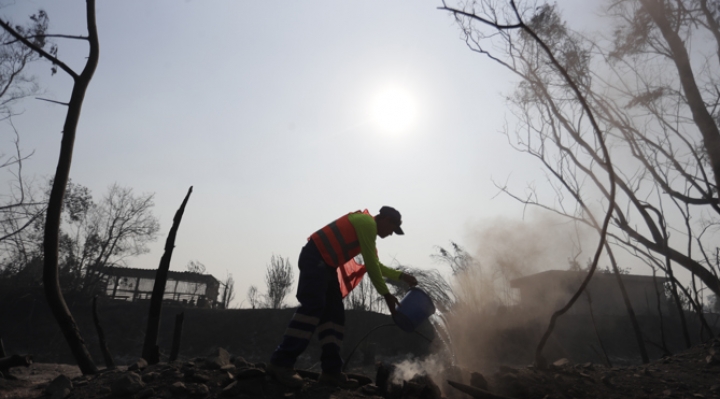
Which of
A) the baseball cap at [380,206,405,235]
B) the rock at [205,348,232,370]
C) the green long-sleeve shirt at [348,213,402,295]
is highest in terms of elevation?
the baseball cap at [380,206,405,235]

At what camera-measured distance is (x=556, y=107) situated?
1040 centimetres

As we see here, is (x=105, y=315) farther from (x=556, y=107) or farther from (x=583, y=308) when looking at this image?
(x=583, y=308)

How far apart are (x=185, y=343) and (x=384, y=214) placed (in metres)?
21.5

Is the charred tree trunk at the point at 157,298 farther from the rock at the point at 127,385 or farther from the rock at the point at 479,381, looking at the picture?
the rock at the point at 479,381

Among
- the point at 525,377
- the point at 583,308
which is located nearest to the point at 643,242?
the point at 525,377

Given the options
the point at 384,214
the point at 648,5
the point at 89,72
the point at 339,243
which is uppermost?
the point at 648,5

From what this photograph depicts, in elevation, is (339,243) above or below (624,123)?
below

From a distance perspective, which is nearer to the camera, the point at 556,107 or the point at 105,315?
the point at 556,107

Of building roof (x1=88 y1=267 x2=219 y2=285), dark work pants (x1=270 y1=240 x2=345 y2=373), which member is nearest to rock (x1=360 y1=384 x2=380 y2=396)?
dark work pants (x1=270 y1=240 x2=345 y2=373)

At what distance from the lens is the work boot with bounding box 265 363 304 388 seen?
3459 mm

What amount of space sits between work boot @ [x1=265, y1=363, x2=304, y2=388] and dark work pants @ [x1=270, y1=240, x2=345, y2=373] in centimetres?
4

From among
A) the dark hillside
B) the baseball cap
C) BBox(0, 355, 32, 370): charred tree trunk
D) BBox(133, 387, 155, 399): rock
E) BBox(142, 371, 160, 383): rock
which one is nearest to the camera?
BBox(133, 387, 155, 399): rock

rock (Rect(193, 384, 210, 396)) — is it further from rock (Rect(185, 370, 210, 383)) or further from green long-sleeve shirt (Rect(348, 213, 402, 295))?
green long-sleeve shirt (Rect(348, 213, 402, 295))

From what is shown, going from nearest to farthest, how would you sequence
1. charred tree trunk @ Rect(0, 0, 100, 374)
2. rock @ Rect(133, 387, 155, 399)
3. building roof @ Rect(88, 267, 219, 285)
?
rock @ Rect(133, 387, 155, 399) < charred tree trunk @ Rect(0, 0, 100, 374) < building roof @ Rect(88, 267, 219, 285)
